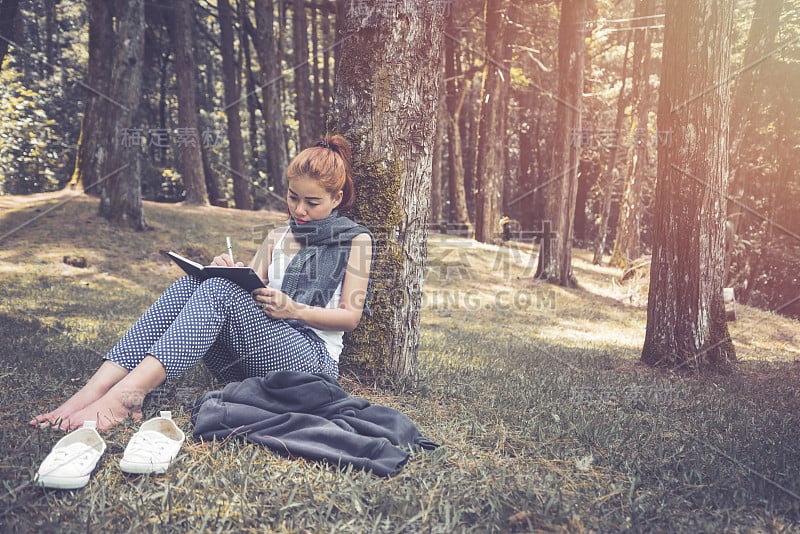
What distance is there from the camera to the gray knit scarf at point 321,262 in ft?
12.3

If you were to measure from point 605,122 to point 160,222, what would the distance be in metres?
20.7

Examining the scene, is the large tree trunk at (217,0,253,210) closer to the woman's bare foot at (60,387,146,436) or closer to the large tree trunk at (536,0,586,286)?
the large tree trunk at (536,0,586,286)

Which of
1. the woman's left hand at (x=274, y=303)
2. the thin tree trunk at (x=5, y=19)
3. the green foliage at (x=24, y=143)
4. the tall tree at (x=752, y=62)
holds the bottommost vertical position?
the woman's left hand at (x=274, y=303)

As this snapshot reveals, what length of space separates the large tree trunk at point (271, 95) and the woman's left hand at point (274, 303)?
48.9 feet

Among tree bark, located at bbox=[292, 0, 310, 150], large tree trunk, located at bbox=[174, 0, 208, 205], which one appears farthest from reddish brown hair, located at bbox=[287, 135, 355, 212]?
tree bark, located at bbox=[292, 0, 310, 150]

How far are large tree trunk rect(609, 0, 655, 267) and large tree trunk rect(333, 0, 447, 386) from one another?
44.9 feet

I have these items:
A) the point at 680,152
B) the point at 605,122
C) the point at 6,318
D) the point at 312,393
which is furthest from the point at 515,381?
the point at 605,122

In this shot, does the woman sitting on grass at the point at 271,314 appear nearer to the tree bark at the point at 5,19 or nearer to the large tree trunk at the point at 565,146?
the tree bark at the point at 5,19

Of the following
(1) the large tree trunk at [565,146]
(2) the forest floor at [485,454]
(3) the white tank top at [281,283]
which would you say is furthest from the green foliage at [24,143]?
(3) the white tank top at [281,283]

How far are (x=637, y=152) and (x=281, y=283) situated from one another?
1535cm

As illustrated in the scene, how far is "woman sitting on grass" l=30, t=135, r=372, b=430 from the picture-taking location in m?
3.11

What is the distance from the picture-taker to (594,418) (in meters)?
3.93

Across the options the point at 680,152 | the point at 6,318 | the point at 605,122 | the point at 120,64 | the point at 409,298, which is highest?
the point at 605,122

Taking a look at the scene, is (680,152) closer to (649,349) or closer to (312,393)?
(649,349)
